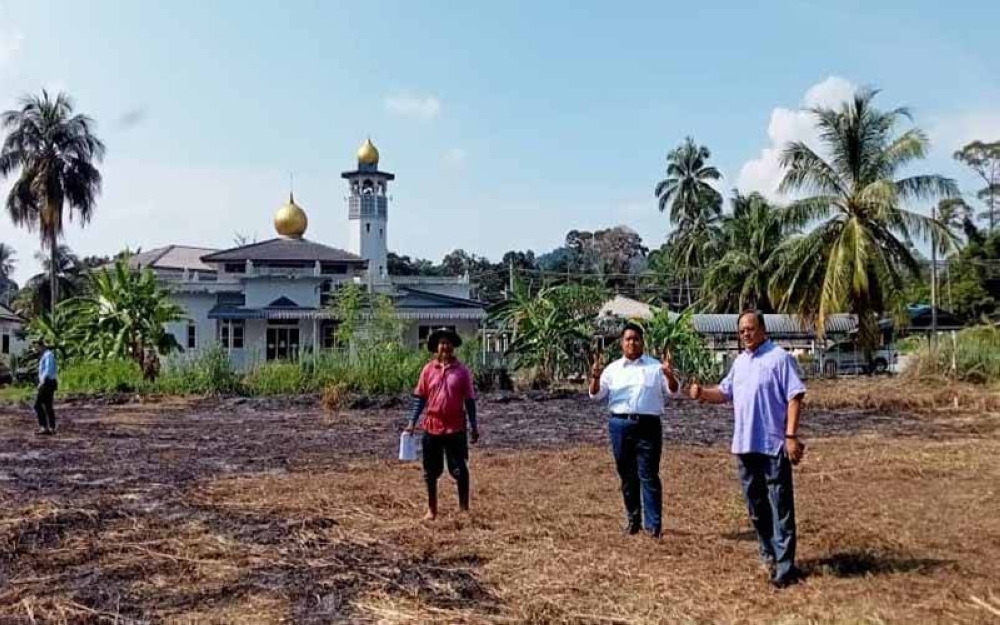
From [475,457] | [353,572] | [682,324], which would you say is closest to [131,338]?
[682,324]

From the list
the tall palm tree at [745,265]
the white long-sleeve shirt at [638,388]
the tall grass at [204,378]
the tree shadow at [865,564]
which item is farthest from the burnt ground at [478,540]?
the tall palm tree at [745,265]

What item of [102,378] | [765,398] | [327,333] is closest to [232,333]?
[327,333]

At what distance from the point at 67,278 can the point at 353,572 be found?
48.0 metres

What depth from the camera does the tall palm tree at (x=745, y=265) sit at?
4131cm

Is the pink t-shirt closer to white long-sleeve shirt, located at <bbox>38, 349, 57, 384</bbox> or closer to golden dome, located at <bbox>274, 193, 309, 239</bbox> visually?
white long-sleeve shirt, located at <bbox>38, 349, 57, 384</bbox>

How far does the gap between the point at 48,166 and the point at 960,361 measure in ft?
107

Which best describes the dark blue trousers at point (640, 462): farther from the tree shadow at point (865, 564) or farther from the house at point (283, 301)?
the house at point (283, 301)

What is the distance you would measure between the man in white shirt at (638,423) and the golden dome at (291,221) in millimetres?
40659

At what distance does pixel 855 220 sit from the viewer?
2800 centimetres

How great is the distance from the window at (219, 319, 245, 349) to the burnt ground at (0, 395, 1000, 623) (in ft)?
83.2

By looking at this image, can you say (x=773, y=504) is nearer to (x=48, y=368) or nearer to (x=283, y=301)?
(x=48, y=368)

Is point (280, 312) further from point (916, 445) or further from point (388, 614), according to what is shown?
point (388, 614)

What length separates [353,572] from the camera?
6.05 m

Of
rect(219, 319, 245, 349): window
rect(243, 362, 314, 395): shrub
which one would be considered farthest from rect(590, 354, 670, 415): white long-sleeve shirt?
rect(219, 319, 245, 349): window
